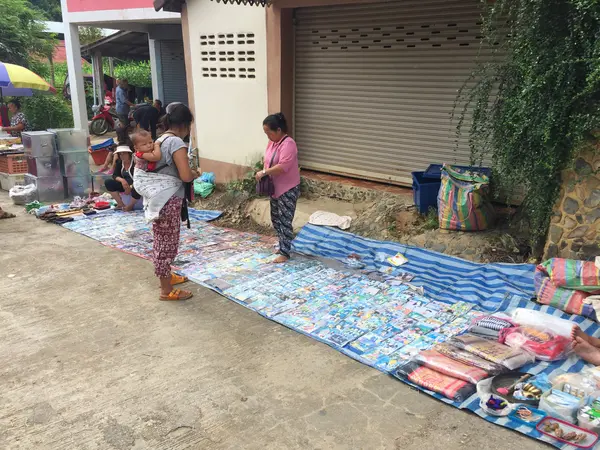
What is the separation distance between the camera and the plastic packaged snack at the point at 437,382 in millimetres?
3250

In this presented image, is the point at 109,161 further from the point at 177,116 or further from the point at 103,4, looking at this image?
the point at 103,4

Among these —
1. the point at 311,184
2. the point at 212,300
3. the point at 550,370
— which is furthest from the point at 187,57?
the point at 550,370

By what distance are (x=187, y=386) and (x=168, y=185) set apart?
177cm

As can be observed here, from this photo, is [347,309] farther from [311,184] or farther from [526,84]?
[311,184]

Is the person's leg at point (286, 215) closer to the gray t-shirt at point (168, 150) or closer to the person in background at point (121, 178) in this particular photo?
the gray t-shirt at point (168, 150)

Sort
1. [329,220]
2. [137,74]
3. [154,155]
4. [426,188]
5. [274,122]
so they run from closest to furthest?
1. [154,155]
2. [274,122]
3. [426,188]
4. [329,220]
5. [137,74]

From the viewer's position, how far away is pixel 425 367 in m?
3.55

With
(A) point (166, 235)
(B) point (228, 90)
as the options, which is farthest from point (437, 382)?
(B) point (228, 90)

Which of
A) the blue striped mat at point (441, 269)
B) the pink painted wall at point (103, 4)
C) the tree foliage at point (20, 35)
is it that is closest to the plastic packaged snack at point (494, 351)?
the blue striped mat at point (441, 269)

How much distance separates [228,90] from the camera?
321 inches

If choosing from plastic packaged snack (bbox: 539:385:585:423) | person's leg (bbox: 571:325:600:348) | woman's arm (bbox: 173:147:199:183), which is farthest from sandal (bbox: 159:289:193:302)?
person's leg (bbox: 571:325:600:348)

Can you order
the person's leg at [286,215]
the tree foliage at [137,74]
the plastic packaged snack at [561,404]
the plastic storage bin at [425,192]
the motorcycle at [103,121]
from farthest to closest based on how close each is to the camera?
the tree foliage at [137,74], the motorcycle at [103,121], the plastic storage bin at [425,192], the person's leg at [286,215], the plastic packaged snack at [561,404]

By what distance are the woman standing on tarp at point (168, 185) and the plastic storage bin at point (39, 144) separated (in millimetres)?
4548

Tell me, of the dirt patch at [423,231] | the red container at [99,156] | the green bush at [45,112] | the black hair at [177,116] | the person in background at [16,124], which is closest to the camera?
the black hair at [177,116]
